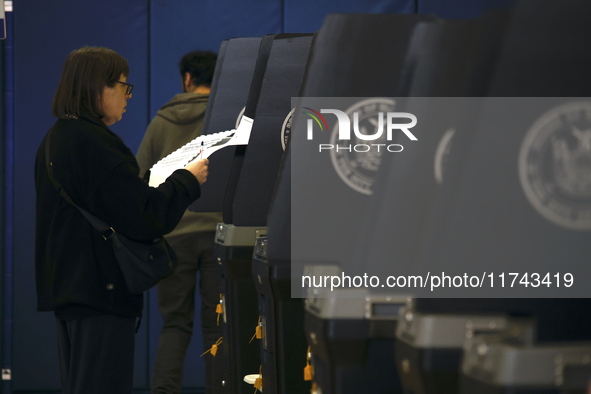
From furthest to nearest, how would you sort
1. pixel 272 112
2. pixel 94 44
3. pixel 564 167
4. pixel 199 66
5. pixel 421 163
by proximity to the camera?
1. pixel 94 44
2. pixel 199 66
3. pixel 272 112
4. pixel 421 163
5. pixel 564 167

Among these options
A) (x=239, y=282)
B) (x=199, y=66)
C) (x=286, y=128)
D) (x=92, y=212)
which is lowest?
(x=239, y=282)

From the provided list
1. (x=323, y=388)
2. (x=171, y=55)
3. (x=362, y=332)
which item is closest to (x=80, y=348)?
(x=323, y=388)

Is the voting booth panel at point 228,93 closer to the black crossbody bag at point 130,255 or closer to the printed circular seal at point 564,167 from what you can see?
the black crossbody bag at point 130,255

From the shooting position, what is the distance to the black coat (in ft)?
7.80

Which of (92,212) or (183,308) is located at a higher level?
(92,212)

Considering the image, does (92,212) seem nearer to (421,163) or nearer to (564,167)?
(421,163)

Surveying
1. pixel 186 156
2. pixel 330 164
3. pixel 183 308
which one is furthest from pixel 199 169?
pixel 183 308

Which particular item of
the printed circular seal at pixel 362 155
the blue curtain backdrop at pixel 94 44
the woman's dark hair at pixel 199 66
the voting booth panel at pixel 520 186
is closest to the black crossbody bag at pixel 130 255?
the printed circular seal at pixel 362 155

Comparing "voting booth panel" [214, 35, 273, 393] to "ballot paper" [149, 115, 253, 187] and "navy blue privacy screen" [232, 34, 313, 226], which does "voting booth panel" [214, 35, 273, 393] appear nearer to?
"navy blue privacy screen" [232, 34, 313, 226]

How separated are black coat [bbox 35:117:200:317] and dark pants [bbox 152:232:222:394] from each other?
1567 millimetres

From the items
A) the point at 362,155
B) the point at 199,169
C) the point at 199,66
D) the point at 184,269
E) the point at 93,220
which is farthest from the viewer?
the point at 199,66

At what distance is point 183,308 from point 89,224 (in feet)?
5.73

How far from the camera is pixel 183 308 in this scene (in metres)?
4.11

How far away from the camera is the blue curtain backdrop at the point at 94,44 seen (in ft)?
16.5
